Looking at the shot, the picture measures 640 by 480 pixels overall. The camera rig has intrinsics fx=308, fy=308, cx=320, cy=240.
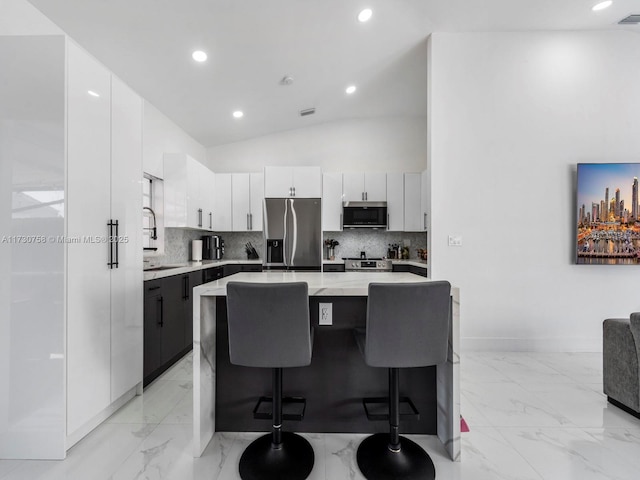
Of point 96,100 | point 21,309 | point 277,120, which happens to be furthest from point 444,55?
point 21,309

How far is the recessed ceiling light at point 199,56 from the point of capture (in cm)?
288

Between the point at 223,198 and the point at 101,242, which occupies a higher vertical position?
the point at 223,198

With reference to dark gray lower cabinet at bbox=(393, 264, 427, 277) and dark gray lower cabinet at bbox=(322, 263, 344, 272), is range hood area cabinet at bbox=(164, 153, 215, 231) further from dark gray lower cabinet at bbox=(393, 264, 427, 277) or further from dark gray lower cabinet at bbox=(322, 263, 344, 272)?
dark gray lower cabinet at bbox=(393, 264, 427, 277)

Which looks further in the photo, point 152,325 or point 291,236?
point 291,236

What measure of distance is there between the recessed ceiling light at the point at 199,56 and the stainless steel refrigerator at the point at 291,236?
6.80 ft

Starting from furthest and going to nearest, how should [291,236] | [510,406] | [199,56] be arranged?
[291,236] → [199,56] → [510,406]

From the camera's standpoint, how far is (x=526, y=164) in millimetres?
3377

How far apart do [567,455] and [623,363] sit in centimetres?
91

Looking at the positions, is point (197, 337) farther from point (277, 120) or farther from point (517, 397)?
point (277, 120)

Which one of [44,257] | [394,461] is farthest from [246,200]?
[394,461]

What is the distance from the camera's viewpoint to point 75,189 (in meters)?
1.80

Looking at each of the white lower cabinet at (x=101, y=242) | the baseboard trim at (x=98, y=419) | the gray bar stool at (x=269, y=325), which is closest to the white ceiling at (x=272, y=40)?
the white lower cabinet at (x=101, y=242)

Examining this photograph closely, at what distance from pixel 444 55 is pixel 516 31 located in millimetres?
822

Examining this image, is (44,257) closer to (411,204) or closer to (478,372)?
(478,372)
